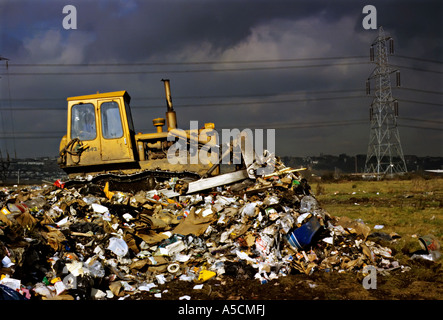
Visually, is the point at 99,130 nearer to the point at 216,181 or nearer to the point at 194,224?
the point at 216,181

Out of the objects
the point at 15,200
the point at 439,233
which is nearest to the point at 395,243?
the point at 439,233

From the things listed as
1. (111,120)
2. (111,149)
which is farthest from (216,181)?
(111,120)

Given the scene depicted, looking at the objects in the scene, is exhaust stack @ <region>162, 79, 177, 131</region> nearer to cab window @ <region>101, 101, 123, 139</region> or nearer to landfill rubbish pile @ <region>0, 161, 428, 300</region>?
cab window @ <region>101, 101, 123, 139</region>

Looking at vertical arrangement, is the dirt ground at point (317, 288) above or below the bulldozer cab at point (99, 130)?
below

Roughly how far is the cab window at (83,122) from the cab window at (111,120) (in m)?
0.24

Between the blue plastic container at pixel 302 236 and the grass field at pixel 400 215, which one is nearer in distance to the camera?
the blue plastic container at pixel 302 236

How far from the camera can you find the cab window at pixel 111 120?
850 cm

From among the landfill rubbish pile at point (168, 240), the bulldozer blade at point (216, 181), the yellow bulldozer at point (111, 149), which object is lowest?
the landfill rubbish pile at point (168, 240)

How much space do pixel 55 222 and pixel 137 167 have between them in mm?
2319

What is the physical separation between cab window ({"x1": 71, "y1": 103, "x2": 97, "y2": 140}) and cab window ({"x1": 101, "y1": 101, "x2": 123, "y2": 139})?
243 millimetres

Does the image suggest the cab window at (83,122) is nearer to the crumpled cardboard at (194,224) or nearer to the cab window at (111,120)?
the cab window at (111,120)

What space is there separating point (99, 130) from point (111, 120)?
0.35 meters

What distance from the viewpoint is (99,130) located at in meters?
8.52

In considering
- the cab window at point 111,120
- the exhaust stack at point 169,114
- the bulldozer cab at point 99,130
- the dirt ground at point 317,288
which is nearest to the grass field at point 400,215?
the dirt ground at point 317,288
